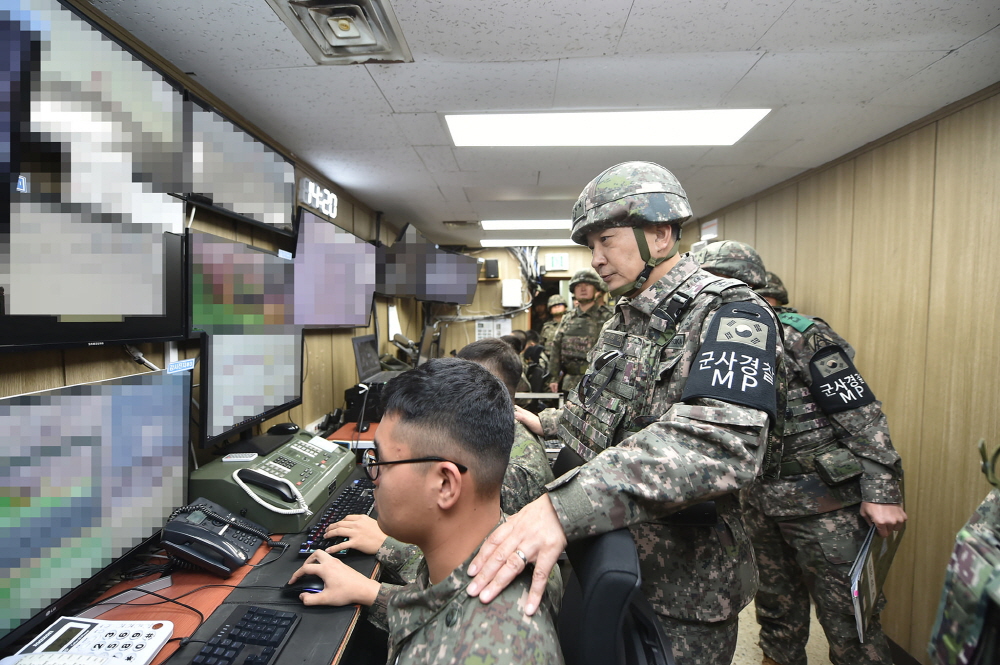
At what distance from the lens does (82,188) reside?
100cm

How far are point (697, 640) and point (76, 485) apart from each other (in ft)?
5.14

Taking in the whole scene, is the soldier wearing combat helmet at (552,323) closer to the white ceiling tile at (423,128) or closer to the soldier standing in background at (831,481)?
the white ceiling tile at (423,128)

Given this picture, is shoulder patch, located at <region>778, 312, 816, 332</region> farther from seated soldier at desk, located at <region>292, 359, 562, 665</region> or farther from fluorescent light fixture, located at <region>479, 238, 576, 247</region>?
fluorescent light fixture, located at <region>479, 238, 576, 247</region>

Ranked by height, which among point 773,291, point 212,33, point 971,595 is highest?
point 212,33

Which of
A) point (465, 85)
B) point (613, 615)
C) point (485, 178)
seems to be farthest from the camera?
point (485, 178)

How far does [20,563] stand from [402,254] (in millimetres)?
3258

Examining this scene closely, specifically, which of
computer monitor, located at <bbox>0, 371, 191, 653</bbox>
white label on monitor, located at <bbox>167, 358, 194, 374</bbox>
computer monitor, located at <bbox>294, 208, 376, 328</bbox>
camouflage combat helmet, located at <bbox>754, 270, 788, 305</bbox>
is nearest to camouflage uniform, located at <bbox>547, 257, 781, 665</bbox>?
computer monitor, located at <bbox>0, 371, 191, 653</bbox>

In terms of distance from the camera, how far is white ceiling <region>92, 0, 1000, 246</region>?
124 centimetres

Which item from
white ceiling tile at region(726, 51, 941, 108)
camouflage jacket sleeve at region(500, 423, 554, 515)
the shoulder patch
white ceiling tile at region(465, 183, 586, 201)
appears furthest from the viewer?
white ceiling tile at region(465, 183, 586, 201)

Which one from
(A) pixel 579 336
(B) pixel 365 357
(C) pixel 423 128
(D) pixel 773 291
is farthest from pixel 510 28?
(A) pixel 579 336

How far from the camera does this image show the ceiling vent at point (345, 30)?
3.94 feet

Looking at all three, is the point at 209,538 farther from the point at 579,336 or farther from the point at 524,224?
the point at 524,224

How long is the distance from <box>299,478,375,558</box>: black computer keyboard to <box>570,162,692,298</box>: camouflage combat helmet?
105cm

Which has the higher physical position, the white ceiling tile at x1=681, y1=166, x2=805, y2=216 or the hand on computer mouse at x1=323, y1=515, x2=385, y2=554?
the white ceiling tile at x1=681, y1=166, x2=805, y2=216
